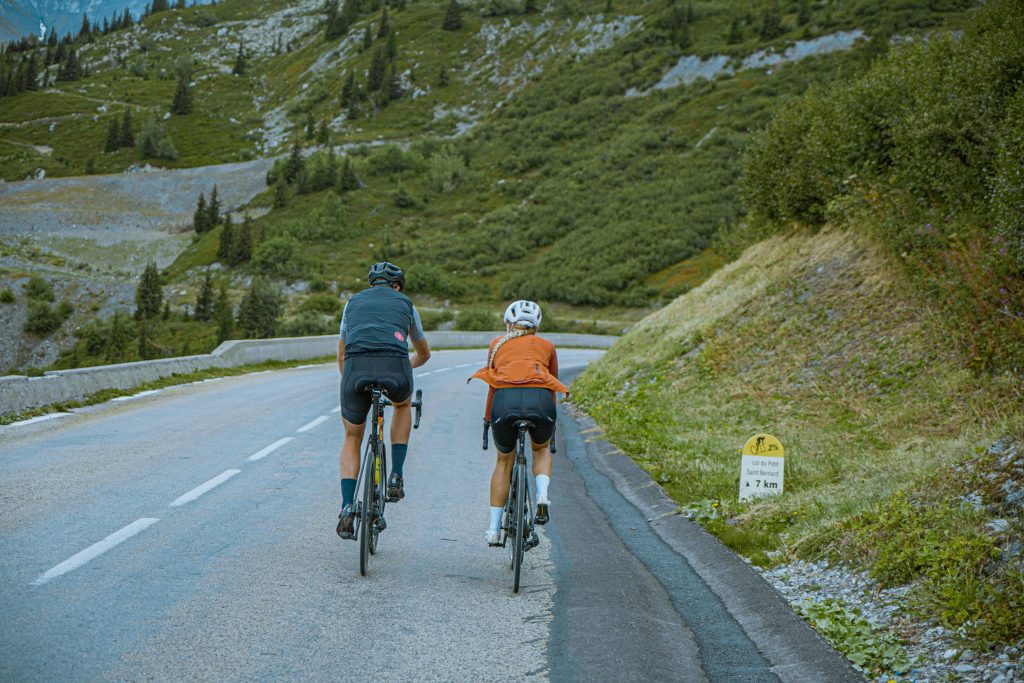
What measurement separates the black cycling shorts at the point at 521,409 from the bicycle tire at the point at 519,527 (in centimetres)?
31

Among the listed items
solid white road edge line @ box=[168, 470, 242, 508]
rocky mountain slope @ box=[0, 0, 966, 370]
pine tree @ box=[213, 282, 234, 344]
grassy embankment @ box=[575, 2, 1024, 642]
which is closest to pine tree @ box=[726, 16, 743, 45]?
rocky mountain slope @ box=[0, 0, 966, 370]

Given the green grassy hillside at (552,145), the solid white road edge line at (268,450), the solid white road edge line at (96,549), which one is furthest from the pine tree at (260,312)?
the solid white road edge line at (96,549)

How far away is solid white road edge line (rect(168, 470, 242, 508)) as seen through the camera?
7.80 meters

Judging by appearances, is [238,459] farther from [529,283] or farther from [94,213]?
[94,213]

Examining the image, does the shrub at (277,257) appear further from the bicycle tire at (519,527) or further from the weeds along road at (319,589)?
the bicycle tire at (519,527)

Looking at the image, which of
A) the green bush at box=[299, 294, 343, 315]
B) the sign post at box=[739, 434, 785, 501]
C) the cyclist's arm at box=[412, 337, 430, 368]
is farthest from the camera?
the green bush at box=[299, 294, 343, 315]

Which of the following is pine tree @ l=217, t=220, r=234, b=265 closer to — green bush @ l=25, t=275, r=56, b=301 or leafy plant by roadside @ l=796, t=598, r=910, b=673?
green bush @ l=25, t=275, r=56, b=301

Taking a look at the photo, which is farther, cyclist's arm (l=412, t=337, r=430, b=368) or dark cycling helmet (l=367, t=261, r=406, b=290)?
cyclist's arm (l=412, t=337, r=430, b=368)

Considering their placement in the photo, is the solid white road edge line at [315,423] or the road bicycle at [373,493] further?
the solid white road edge line at [315,423]

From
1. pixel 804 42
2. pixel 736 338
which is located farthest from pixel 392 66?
pixel 736 338

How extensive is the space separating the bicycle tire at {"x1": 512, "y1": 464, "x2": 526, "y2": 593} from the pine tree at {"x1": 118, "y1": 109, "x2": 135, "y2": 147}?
18453 centimetres

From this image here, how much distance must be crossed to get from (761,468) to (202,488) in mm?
5337

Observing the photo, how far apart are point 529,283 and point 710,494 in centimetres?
6560

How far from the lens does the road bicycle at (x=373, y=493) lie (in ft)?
19.4
